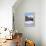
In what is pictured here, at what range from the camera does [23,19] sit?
17.9ft

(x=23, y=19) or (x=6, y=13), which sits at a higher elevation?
(x=6, y=13)

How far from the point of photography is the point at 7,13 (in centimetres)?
429

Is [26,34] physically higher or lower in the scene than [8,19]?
lower

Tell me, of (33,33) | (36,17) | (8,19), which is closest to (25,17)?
(36,17)

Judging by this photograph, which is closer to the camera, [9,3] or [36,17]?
[9,3]

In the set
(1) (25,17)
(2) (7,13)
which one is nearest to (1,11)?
(2) (7,13)

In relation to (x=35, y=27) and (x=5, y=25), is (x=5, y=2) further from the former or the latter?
(x=35, y=27)

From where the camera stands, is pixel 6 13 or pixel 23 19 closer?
pixel 6 13

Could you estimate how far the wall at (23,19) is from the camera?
17.7 feet

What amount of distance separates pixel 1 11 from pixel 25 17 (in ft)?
4.85

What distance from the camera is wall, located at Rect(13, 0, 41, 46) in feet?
17.7

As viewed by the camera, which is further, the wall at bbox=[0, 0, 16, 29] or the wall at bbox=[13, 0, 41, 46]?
the wall at bbox=[13, 0, 41, 46]

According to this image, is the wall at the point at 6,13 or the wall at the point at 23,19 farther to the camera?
the wall at the point at 23,19

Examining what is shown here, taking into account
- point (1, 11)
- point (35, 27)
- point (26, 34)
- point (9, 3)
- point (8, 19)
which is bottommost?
point (26, 34)
